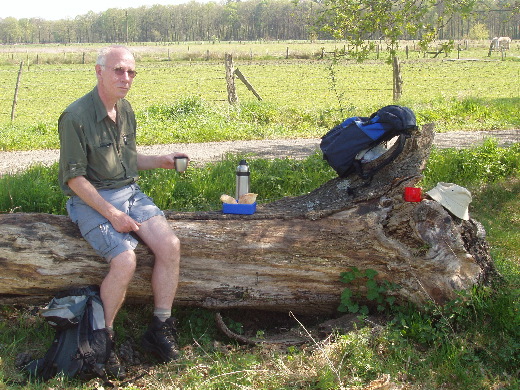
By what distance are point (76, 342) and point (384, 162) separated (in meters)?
2.78

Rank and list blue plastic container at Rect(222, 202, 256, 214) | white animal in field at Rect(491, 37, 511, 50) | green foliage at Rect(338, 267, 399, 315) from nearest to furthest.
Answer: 1. green foliage at Rect(338, 267, 399, 315)
2. blue plastic container at Rect(222, 202, 256, 214)
3. white animal in field at Rect(491, 37, 511, 50)

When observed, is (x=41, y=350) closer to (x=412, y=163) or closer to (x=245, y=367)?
(x=245, y=367)

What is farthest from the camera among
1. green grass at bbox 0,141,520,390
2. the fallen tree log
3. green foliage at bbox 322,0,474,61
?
green foliage at bbox 322,0,474,61

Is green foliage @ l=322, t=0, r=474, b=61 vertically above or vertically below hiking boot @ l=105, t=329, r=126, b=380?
above

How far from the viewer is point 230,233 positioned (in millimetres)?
4383

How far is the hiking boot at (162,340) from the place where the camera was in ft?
12.9

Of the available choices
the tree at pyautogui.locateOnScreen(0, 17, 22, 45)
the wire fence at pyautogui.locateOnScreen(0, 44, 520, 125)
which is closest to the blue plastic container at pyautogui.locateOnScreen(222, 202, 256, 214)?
the wire fence at pyautogui.locateOnScreen(0, 44, 520, 125)

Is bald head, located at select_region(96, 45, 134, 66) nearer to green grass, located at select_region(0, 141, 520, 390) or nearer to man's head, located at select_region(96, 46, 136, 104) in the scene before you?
man's head, located at select_region(96, 46, 136, 104)

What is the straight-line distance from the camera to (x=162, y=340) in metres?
3.93

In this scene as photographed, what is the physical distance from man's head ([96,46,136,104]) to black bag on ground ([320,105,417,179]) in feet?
6.41

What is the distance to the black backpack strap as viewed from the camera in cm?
489

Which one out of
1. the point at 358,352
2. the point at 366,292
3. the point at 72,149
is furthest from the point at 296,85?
the point at 358,352

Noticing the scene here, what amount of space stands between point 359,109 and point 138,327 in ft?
38.5

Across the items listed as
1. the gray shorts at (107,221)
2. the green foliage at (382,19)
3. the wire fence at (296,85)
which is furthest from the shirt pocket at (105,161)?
the wire fence at (296,85)
